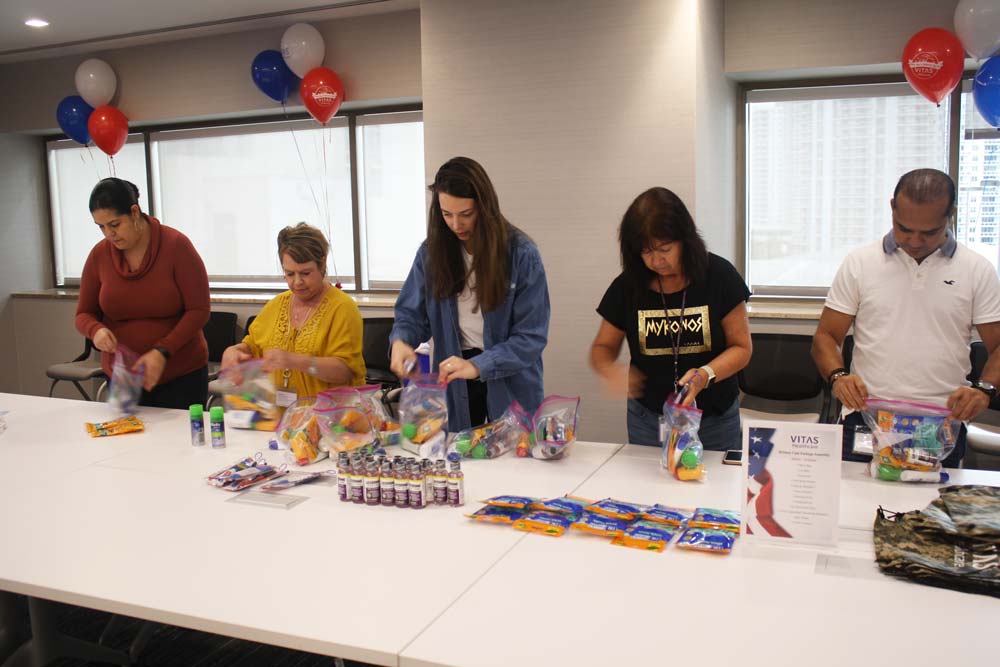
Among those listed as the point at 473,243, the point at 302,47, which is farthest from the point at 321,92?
the point at 473,243

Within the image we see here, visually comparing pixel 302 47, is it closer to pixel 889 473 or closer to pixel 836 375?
pixel 836 375

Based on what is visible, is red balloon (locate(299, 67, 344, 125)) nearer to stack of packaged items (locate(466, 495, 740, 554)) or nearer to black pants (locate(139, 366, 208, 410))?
black pants (locate(139, 366, 208, 410))

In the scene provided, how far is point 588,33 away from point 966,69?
207 centimetres

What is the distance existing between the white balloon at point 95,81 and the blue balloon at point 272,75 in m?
1.40

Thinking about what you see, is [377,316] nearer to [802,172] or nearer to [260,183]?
[260,183]

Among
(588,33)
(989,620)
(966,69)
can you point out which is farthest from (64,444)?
(966,69)

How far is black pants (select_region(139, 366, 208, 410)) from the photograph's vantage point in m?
3.38

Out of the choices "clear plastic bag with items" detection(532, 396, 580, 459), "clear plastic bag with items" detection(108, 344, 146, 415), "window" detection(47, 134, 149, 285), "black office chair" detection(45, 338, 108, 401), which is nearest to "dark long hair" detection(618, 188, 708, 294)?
"clear plastic bag with items" detection(532, 396, 580, 459)

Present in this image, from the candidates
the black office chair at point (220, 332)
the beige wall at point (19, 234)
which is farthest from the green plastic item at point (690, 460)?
the beige wall at point (19, 234)

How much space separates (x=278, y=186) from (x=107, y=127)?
125 centimetres

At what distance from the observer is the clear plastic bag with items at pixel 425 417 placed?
8.18ft

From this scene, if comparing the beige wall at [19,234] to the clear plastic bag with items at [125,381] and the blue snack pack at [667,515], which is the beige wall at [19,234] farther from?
the blue snack pack at [667,515]

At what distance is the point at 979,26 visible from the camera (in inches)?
152

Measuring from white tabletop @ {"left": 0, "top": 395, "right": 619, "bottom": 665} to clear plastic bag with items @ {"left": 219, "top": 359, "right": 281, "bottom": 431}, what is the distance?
0.28 meters
